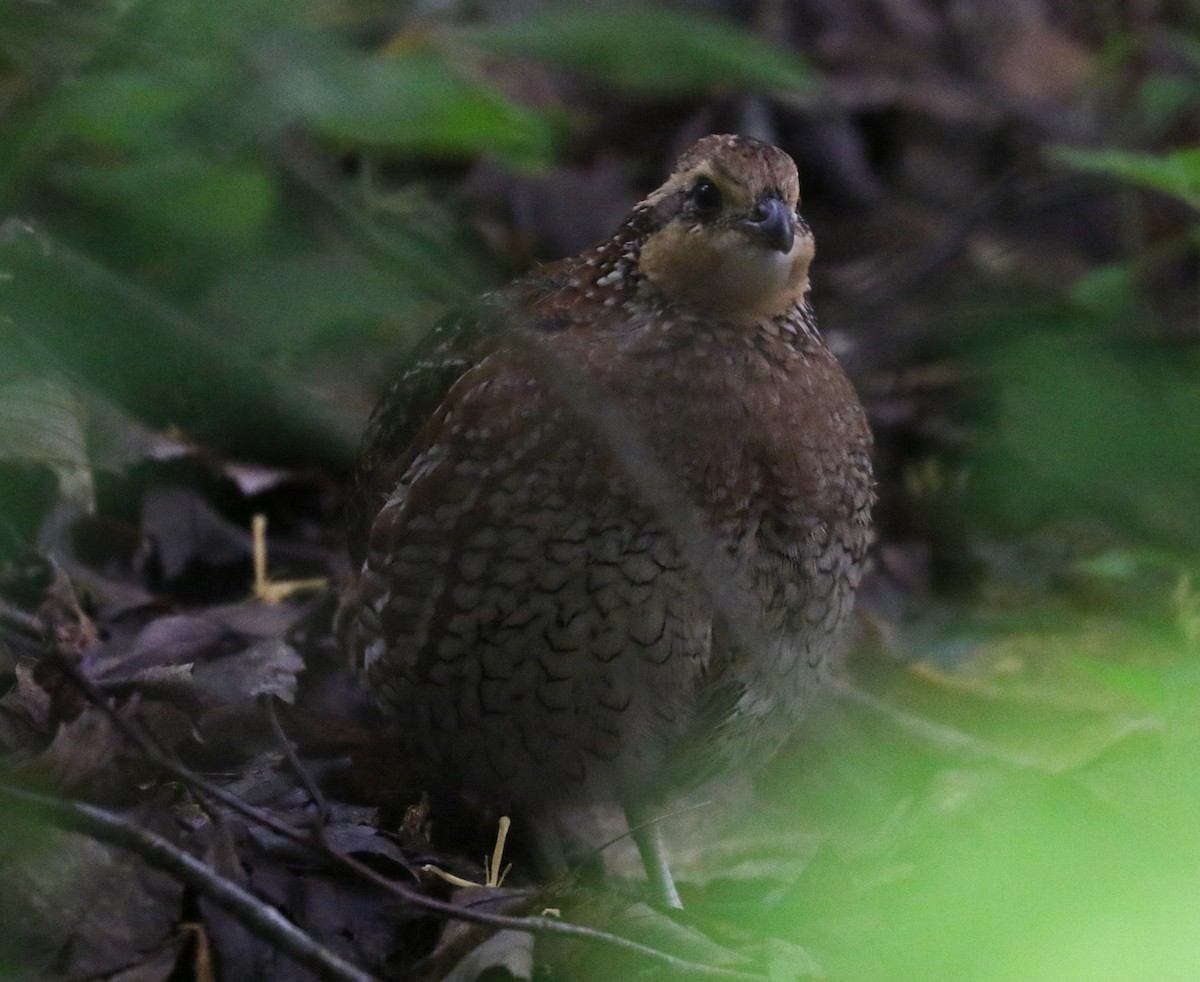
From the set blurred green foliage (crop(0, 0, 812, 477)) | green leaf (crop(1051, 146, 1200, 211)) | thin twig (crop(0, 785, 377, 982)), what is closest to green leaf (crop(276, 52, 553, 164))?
blurred green foliage (crop(0, 0, 812, 477))

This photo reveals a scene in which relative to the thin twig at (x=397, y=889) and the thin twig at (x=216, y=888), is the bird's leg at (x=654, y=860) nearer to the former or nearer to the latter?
the thin twig at (x=397, y=889)

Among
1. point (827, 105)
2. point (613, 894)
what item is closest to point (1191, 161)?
point (613, 894)

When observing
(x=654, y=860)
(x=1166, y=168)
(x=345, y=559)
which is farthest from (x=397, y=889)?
(x=1166, y=168)

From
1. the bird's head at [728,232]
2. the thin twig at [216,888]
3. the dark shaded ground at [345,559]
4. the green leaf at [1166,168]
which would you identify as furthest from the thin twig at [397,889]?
the green leaf at [1166,168]

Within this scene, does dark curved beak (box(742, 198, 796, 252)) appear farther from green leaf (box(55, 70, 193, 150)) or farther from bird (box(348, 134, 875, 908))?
green leaf (box(55, 70, 193, 150))

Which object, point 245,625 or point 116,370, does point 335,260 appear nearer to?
point 116,370

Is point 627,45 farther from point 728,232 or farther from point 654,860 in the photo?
point 654,860
